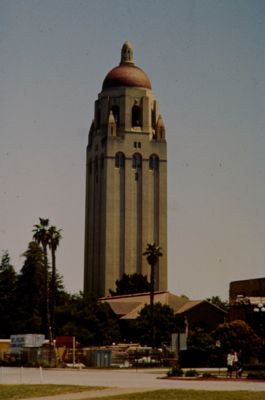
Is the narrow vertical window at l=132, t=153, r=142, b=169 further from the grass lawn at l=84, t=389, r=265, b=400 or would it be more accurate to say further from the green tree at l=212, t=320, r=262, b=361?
the grass lawn at l=84, t=389, r=265, b=400

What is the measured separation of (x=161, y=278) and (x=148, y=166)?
20.9m

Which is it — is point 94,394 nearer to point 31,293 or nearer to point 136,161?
point 31,293

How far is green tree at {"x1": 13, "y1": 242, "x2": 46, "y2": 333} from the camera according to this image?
351ft

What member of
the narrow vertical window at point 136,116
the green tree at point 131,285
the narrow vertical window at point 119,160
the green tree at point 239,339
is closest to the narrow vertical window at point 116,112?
the narrow vertical window at point 136,116

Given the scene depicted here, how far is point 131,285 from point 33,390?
346 feet

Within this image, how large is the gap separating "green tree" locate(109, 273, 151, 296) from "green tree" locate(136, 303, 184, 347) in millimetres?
31242

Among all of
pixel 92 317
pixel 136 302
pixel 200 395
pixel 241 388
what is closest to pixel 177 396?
pixel 200 395

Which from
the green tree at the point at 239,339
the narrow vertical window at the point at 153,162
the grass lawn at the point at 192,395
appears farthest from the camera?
the narrow vertical window at the point at 153,162

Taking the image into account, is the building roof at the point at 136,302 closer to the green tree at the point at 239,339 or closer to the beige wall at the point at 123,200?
the beige wall at the point at 123,200

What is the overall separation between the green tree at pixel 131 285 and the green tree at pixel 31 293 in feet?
82.2

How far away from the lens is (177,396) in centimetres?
3025

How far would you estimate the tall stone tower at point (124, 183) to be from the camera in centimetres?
14925

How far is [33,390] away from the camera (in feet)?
114

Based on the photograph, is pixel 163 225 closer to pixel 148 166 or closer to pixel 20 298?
pixel 148 166
